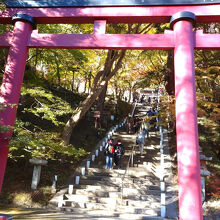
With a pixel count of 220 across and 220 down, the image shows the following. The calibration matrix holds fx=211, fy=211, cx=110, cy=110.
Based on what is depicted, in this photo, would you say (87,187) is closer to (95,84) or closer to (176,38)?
(95,84)

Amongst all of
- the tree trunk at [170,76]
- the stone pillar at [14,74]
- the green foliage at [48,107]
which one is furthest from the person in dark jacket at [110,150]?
the stone pillar at [14,74]

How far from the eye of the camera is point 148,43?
4.59m

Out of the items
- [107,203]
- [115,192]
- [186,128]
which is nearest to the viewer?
[186,128]

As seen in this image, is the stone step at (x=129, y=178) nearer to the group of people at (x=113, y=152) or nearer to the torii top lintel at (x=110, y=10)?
the group of people at (x=113, y=152)

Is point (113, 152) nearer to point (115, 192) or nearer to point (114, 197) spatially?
point (115, 192)

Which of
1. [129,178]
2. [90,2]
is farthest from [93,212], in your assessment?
[90,2]

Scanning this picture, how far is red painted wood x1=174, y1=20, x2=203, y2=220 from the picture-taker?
11.9 ft

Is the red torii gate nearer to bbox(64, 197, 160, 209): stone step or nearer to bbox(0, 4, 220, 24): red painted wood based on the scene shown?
bbox(0, 4, 220, 24): red painted wood

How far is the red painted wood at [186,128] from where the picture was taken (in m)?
3.64

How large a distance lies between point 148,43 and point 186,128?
200 cm

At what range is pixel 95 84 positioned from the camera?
10062 millimetres

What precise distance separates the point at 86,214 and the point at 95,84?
5.58 metres

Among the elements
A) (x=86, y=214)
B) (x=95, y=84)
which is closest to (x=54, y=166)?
(x=86, y=214)

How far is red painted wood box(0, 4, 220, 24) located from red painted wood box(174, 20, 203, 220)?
0.40 metres
